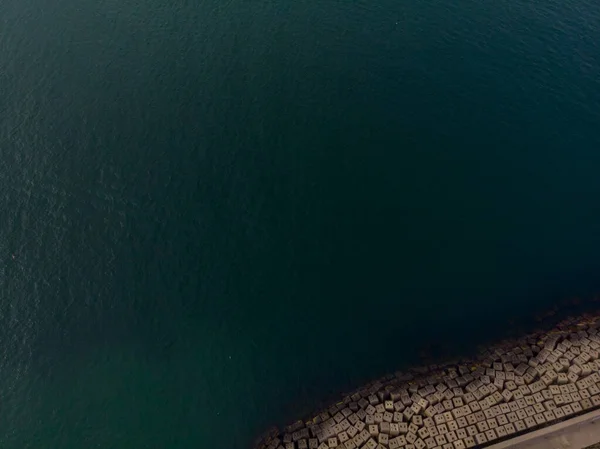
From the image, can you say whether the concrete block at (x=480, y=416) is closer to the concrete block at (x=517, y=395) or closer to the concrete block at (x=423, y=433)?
the concrete block at (x=517, y=395)

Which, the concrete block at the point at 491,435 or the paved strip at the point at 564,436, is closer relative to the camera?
the paved strip at the point at 564,436

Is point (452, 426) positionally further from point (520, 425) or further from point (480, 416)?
point (520, 425)

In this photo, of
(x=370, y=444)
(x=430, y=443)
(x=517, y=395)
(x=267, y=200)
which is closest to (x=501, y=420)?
(x=517, y=395)

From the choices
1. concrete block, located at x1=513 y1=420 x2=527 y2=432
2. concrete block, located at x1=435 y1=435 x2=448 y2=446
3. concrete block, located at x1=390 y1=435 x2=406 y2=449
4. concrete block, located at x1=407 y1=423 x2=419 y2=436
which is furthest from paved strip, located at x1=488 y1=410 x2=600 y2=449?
concrete block, located at x1=390 y1=435 x2=406 y2=449

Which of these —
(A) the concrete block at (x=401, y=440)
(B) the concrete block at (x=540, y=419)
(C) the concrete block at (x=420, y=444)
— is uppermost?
(B) the concrete block at (x=540, y=419)

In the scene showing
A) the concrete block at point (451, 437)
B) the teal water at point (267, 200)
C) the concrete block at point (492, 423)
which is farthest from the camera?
the teal water at point (267, 200)

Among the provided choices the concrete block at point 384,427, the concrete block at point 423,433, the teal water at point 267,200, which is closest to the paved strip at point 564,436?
the concrete block at point 423,433

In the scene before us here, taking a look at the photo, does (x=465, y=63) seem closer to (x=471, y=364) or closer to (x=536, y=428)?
(x=471, y=364)

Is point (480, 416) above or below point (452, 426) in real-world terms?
above

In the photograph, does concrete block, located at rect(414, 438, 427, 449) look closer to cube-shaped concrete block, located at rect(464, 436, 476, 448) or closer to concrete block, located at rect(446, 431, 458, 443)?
concrete block, located at rect(446, 431, 458, 443)

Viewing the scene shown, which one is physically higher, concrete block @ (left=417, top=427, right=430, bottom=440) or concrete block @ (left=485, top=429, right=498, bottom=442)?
concrete block @ (left=485, top=429, right=498, bottom=442)
